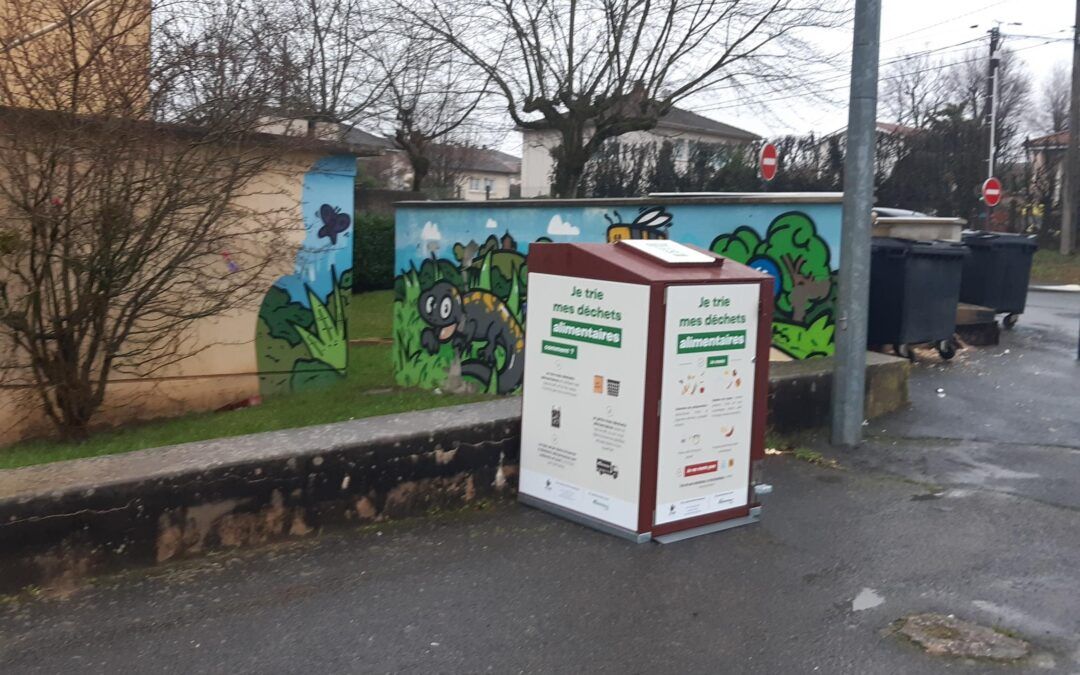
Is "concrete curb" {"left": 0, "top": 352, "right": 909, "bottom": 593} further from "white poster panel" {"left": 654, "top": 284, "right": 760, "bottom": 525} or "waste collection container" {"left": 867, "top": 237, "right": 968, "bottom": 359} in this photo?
"waste collection container" {"left": 867, "top": 237, "right": 968, "bottom": 359}

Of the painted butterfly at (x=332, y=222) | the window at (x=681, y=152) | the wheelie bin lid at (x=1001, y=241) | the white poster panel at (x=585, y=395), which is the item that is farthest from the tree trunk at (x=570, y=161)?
the white poster panel at (x=585, y=395)

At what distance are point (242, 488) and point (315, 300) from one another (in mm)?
6689

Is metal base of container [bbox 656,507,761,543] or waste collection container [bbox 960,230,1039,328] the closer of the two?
metal base of container [bbox 656,507,761,543]

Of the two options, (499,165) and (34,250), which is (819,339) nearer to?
(34,250)

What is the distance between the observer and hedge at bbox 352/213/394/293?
2031cm

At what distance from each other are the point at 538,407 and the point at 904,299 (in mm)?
6136

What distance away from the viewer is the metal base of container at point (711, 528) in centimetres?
534

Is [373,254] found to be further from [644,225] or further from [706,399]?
[706,399]

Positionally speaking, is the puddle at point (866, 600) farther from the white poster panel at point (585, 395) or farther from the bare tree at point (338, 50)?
the bare tree at point (338, 50)

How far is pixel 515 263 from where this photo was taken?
10500mm

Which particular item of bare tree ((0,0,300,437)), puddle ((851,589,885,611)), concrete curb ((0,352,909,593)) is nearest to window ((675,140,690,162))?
bare tree ((0,0,300,437))

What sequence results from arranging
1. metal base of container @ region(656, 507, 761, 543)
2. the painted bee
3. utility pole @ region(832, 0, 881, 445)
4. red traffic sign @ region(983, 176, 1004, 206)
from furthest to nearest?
red traffic sign @ region(983, 176, 1004, 206)
the painted bee
utility pole @ region(832, 0, 881, 445)
metal base of container @ region(656, 507, 761, 543)

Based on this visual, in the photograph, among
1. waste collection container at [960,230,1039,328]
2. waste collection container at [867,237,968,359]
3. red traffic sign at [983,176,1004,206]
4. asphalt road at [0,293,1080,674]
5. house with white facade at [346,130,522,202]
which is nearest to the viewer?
asphalt road at [0,293,1080,674]

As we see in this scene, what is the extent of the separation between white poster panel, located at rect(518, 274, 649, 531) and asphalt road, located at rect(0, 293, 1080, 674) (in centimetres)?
22
